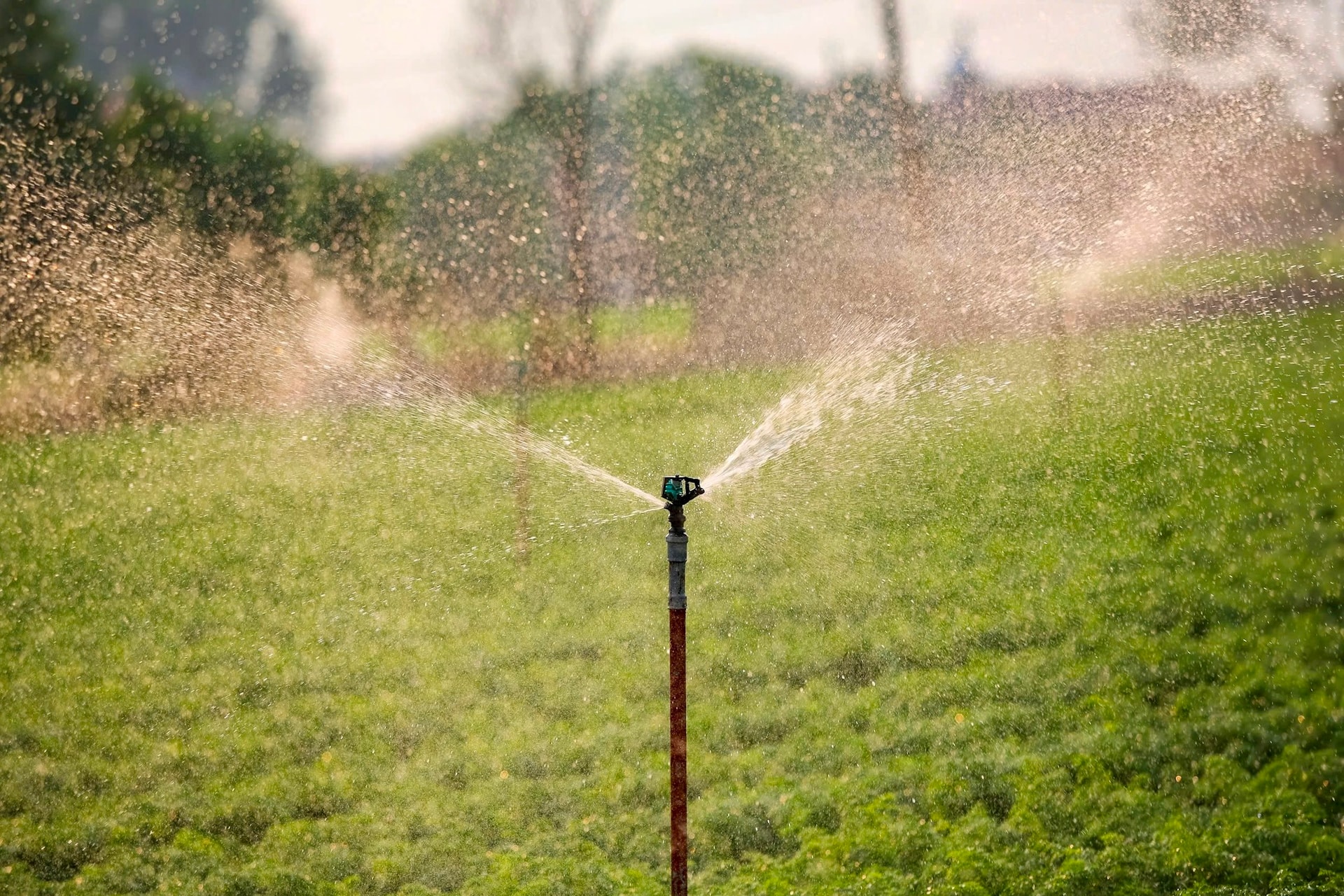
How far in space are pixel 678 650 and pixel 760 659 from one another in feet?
8.08

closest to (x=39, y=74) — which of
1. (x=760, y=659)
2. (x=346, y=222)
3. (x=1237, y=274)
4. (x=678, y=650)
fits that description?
(x=346, y=222)

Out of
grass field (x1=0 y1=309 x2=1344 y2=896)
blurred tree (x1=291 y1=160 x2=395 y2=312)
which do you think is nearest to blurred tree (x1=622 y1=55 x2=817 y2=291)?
blurred tree (x1=291 y1=160 x2=395 y2=312)

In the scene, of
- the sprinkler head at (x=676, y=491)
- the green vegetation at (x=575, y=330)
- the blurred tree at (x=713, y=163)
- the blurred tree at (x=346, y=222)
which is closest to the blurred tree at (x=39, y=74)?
the blurred tree at (x=346, y=222)

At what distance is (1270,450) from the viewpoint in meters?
6.62

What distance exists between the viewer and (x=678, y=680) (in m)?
2.88

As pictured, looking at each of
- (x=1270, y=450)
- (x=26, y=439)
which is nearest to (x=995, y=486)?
(x=1270, y=450)

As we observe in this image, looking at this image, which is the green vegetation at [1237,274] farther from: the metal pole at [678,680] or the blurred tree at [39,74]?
the blurred tree at [39,74]

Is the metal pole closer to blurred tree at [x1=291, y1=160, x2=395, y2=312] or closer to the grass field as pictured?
the grass field

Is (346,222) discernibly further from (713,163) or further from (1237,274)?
(1237,274)

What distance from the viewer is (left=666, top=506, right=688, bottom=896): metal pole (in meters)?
2.85

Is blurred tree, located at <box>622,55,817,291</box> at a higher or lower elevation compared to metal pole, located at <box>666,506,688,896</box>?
higher

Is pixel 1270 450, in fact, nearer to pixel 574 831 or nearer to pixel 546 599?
pixel 546 599

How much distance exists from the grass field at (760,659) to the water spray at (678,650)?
82cm

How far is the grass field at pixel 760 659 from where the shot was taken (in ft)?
12.4
